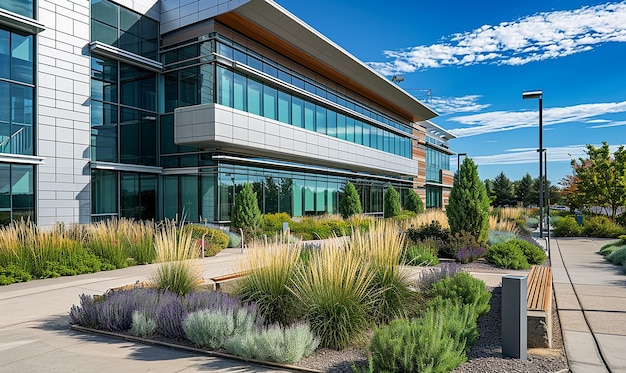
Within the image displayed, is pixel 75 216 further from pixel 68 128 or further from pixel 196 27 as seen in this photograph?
pixel 196 27

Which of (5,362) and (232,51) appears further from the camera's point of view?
(232,51)

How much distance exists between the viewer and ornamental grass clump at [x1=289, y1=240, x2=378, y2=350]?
5180 mm

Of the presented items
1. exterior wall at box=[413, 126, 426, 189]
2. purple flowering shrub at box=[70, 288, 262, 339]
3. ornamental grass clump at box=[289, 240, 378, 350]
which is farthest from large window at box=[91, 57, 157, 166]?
exterior wall at box=[413, 126, 426, 189]

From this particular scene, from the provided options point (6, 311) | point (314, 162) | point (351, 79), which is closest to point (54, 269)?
point (6, 311)

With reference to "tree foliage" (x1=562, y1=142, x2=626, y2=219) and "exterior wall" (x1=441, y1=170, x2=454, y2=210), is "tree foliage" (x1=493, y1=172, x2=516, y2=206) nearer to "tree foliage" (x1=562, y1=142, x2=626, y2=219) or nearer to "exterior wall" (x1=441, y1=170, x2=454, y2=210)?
"exterior wall" (x1=441, y1=170, x2=454, y2=210)

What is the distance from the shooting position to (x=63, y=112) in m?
17.7

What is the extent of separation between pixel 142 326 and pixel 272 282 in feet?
5.74

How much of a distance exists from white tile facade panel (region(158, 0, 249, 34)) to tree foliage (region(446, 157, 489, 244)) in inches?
508

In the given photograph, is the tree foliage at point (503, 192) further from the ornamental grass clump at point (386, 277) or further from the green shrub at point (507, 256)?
the ornamental grass clump at point (386, 277)

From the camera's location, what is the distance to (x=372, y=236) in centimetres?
680

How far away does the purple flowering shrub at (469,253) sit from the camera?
11970mm

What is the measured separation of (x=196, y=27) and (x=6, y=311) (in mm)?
17227

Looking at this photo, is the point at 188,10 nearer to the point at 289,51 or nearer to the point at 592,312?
the point at 289,51

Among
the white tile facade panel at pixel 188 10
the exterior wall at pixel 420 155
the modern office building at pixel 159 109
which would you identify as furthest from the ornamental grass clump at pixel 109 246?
the exterior wall at pixel 420 155
